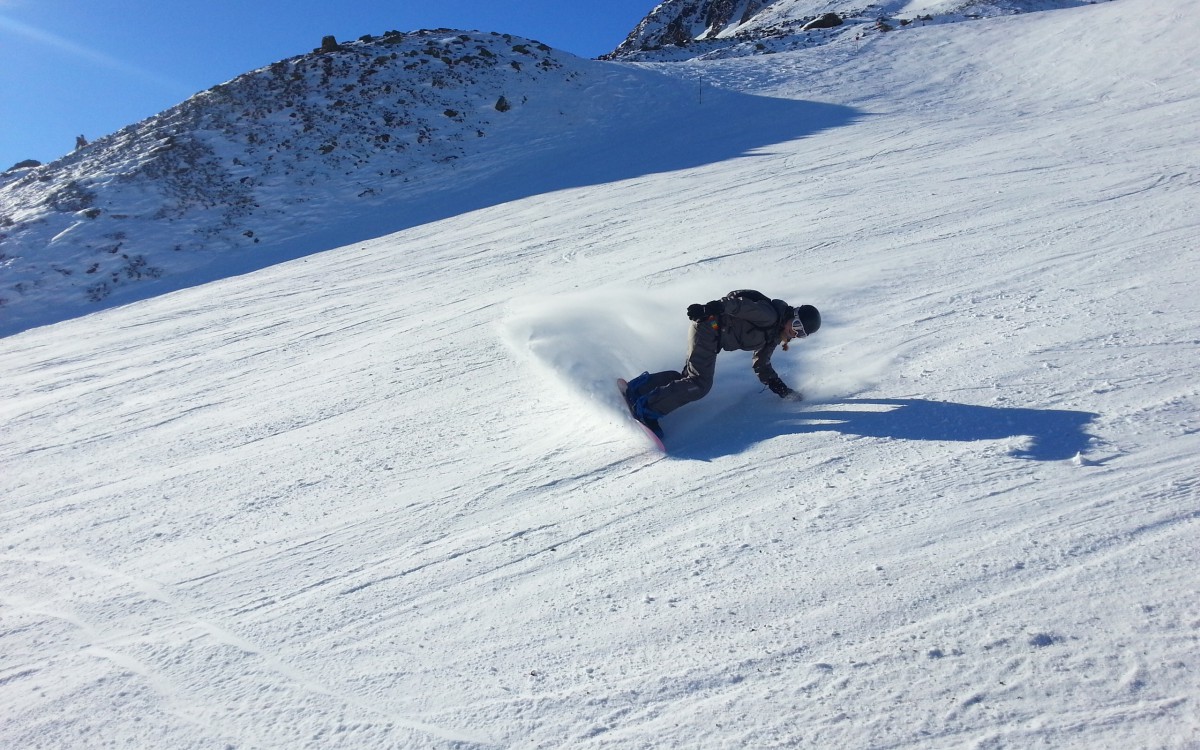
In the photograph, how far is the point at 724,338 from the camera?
15.8ft

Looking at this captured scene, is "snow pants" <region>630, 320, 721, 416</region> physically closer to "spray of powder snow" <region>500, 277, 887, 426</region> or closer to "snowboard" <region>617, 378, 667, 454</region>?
"snowboard" <region>617, 378, 667, 454</region>

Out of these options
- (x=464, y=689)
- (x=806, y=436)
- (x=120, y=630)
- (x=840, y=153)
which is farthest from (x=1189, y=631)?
(x=840, y=153)

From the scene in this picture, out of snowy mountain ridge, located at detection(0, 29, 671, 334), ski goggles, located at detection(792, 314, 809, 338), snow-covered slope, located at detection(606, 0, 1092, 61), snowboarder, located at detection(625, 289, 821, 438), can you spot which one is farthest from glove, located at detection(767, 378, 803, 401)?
snow-covered slope, located at detection(606, 0, 1092, 61)

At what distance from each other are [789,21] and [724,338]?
154 feet

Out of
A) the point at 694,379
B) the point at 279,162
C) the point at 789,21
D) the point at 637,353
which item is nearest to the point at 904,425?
the point at 694,379

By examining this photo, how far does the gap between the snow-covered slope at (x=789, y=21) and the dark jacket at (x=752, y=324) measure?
24.4 meters

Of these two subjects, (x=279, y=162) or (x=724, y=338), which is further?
(x=279, y=162)

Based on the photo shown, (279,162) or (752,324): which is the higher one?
(279,162)

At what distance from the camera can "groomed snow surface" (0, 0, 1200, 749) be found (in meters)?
2.81

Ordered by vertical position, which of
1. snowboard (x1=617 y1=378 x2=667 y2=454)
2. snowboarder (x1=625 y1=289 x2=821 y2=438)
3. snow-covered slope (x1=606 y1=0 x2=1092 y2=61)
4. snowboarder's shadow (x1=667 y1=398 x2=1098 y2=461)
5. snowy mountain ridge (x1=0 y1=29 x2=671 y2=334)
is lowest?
snowboarder's shadow (x1=667 y1=398 x2=1098 y2=461)

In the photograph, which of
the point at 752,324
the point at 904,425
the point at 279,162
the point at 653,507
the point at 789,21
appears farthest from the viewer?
the point at 789,21

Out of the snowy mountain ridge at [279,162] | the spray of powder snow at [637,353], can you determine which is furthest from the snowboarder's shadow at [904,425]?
the snowy mountain ridge at [279,162]

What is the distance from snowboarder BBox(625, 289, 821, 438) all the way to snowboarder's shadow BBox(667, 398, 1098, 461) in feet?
0.88

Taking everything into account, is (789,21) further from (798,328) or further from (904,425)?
(904,425)
